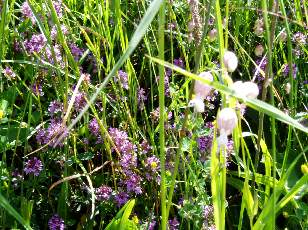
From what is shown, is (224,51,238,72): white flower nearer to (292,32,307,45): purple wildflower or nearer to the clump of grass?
the clump of grass

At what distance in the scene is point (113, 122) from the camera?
4.77 feet

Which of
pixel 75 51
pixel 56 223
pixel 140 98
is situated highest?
pixel 75 51

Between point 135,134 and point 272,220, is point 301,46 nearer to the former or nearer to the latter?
point 135,134

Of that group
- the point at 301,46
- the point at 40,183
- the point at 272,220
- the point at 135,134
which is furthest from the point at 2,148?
the point at 301,46

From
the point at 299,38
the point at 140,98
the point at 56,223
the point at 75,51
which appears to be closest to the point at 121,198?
the point at 56,223

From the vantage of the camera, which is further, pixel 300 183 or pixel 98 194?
pixel 98 194

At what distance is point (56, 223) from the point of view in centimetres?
131

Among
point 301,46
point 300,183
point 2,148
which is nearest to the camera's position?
point 300,183

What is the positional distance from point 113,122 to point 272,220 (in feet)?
2.07

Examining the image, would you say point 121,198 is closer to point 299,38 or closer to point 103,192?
point 103,192

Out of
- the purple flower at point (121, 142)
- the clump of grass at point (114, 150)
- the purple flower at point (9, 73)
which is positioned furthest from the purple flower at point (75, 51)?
the purple flower at point (121, 142)

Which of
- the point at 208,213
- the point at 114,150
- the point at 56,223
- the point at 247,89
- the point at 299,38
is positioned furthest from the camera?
the point at 299,38

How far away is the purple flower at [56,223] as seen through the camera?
4.29ft

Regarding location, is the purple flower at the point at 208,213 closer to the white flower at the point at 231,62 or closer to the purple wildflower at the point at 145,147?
the purple wildflower at the point at 145,147
